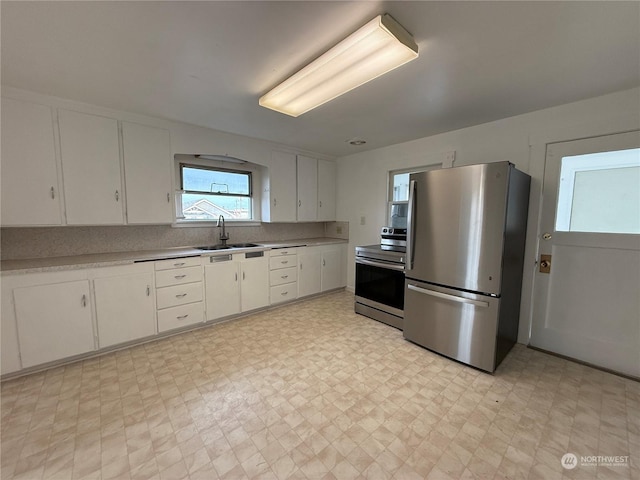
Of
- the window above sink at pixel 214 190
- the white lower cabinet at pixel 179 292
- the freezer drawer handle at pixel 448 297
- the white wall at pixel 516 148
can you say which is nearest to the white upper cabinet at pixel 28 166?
the white lower cabinet at pixel 179 292

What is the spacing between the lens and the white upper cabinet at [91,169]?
232 centimetres

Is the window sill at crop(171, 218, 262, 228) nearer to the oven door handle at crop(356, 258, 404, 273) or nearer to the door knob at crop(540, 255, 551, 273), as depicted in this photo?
the oven door handle at crop(356, 258, 404, 273)

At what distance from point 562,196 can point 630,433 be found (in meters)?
1.83

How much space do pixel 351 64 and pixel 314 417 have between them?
226 cm

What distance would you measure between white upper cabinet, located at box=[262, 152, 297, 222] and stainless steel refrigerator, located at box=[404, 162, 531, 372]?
1986 mm

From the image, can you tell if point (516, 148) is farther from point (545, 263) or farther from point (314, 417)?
point (314, 417)

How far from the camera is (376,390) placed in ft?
6.28

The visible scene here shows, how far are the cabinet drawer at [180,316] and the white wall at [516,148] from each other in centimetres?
255

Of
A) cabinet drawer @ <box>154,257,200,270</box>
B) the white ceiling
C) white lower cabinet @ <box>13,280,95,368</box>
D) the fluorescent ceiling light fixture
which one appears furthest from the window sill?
the fluorescent ceiling light fixture

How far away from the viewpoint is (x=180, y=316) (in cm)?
276

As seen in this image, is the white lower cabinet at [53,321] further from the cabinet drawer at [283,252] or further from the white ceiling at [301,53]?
the cabinet drawer at [283,252]

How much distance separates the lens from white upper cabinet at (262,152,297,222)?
3734 millimetres

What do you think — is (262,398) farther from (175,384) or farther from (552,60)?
(552,60)

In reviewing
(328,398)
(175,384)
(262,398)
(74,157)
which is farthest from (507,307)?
(74,157)
